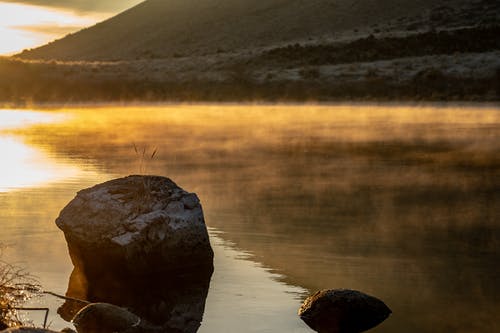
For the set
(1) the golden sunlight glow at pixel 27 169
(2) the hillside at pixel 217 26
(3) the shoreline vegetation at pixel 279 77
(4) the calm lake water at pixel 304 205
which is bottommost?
(1) the golden sunlight glow at pixel 27 169

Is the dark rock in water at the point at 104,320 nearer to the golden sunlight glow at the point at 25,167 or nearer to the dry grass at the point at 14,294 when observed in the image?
the dry grass at the point at 14,294

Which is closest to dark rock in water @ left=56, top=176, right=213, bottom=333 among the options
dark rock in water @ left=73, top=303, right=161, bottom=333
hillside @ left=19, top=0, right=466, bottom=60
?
dark rock in water @ left=73, top=303, right=161, bottom=333

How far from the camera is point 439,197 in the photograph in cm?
2408

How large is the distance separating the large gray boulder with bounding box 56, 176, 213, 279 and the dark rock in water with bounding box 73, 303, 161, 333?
2151 mm

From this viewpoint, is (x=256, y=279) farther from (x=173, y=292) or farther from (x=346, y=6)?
(x=346, y=6)

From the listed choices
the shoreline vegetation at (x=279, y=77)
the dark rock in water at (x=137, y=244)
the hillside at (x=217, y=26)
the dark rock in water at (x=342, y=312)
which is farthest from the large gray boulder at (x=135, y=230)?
the hillside at (x=217, y=26)

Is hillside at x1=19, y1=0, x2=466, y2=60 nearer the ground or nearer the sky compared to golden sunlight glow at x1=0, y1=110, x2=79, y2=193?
nearer the sky

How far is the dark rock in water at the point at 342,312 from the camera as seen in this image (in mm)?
11844

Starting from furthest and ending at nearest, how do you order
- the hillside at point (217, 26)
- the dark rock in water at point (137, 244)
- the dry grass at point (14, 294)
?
1. the hillside at point (217, 26)
2. the dark rock in water at point (137, 244)
3. the dry grass at point (14, 294)

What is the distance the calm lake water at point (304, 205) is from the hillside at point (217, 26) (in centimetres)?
8819

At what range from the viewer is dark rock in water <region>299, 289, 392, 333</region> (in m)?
11.8

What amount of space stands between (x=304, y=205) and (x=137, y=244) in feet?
29.2

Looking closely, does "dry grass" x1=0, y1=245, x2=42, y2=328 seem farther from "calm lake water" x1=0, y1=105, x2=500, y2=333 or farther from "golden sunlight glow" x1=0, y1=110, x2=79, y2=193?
"golden sunlight glow" x1=0, y1=110, x2=79, y2=193

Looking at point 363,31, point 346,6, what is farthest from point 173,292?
point 346,6
